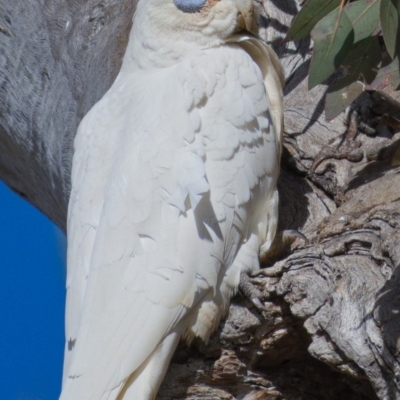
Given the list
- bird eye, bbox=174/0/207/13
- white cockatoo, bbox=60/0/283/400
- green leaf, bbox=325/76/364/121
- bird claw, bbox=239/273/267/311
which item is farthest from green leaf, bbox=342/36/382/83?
bird claw, bbox=239/273/267/311

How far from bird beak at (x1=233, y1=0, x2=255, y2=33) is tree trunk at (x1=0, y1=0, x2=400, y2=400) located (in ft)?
1.14

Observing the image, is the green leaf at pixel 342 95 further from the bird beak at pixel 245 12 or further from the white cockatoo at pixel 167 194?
the bird beak at pixel 245 12

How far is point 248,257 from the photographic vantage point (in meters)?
1.57

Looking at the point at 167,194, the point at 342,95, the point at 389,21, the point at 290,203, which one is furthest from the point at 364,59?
the point at 167,194

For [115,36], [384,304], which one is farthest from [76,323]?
[115,36]

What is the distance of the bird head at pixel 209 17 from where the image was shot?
167 cm

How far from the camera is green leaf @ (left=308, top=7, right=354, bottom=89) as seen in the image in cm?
151

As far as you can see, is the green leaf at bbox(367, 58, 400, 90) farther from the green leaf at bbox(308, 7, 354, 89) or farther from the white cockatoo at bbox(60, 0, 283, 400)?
the white cockatoo at bbox(60, 0, 283, 400)

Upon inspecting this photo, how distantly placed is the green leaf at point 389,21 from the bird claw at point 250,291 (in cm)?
56

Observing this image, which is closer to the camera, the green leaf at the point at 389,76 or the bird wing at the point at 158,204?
the bird wing at the point at 158,204

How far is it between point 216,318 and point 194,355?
112 mm

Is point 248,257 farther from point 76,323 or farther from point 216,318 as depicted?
point 76,323

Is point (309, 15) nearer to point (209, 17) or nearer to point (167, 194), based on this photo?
point (209, 17)

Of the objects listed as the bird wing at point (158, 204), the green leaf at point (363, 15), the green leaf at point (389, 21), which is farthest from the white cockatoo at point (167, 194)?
the green leaf at point (389, 21)
